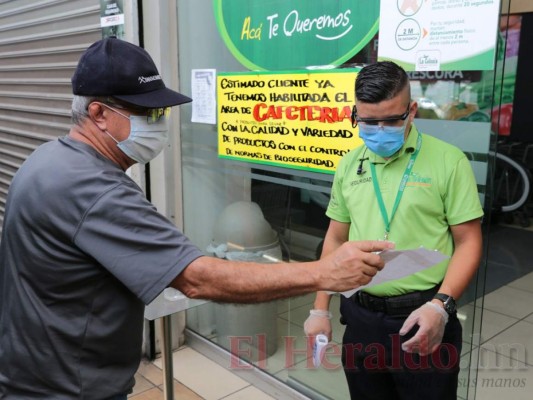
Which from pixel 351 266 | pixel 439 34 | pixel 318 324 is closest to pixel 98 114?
pixel 351 266

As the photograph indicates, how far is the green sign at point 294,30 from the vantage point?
244 cm

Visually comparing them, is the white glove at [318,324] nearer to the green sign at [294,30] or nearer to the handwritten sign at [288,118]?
the handwritten sign at [288,118]

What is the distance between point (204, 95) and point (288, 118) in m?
0.75

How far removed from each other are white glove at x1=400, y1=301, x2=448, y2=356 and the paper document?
0.63 ft

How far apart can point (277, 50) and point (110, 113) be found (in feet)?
4.60

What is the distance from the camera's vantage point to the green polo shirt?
71.6 inches

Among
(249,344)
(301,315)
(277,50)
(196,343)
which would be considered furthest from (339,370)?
(277,50)

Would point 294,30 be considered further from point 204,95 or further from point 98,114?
point 98,114

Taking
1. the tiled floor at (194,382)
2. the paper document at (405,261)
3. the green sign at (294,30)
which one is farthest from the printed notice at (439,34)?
the tiled floor at (194,382)

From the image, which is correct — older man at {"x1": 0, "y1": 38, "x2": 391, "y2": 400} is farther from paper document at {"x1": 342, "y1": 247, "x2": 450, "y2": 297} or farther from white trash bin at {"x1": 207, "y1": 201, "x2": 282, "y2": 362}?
white trash bin at {"x1": 207, "y1": 201, "x2": 282, "y2": 362}

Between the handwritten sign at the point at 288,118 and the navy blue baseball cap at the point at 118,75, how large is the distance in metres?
1.10

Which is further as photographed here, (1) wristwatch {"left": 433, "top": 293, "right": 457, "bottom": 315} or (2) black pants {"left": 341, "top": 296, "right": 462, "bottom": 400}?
(2) black pants {"left": 341, "top": 296, "right": 462, "bottom": 400}

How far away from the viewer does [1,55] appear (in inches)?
213

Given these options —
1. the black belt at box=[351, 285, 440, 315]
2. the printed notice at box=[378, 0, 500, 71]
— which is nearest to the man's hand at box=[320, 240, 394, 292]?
the black belt at box=[351, 285, 440, 315]
